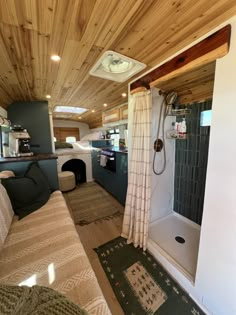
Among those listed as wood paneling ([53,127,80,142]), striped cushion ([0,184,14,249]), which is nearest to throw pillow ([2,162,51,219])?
striped cushion ([0,184,14,249])

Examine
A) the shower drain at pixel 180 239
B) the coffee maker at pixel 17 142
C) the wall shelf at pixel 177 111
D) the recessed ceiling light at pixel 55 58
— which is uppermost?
the recessed ceiling light at pixel 55 58

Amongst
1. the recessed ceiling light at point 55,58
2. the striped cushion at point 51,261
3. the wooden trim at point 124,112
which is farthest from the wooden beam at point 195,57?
the striped cushion at point 51,261

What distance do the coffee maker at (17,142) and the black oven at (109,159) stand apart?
1.49 m

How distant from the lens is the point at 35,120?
9.80 ft


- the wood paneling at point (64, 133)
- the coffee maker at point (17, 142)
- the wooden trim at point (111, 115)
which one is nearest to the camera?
the coffee maker at point (17, 142)

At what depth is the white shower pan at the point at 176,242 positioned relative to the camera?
5.06 feet

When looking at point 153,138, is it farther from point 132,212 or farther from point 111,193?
point 111,193

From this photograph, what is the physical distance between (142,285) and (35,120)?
3167 millimetres

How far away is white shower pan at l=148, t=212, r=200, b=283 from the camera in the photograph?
154cm

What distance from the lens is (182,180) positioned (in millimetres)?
2391

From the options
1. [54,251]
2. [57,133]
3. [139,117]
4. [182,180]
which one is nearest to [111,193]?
[182,180]

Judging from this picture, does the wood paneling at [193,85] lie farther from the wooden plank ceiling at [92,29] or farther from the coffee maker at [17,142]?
the coffee maker at [17,142]

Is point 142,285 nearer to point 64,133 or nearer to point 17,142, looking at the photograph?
point 17,142

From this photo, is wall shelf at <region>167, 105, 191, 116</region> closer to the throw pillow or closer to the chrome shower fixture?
the chrome shower fixture
